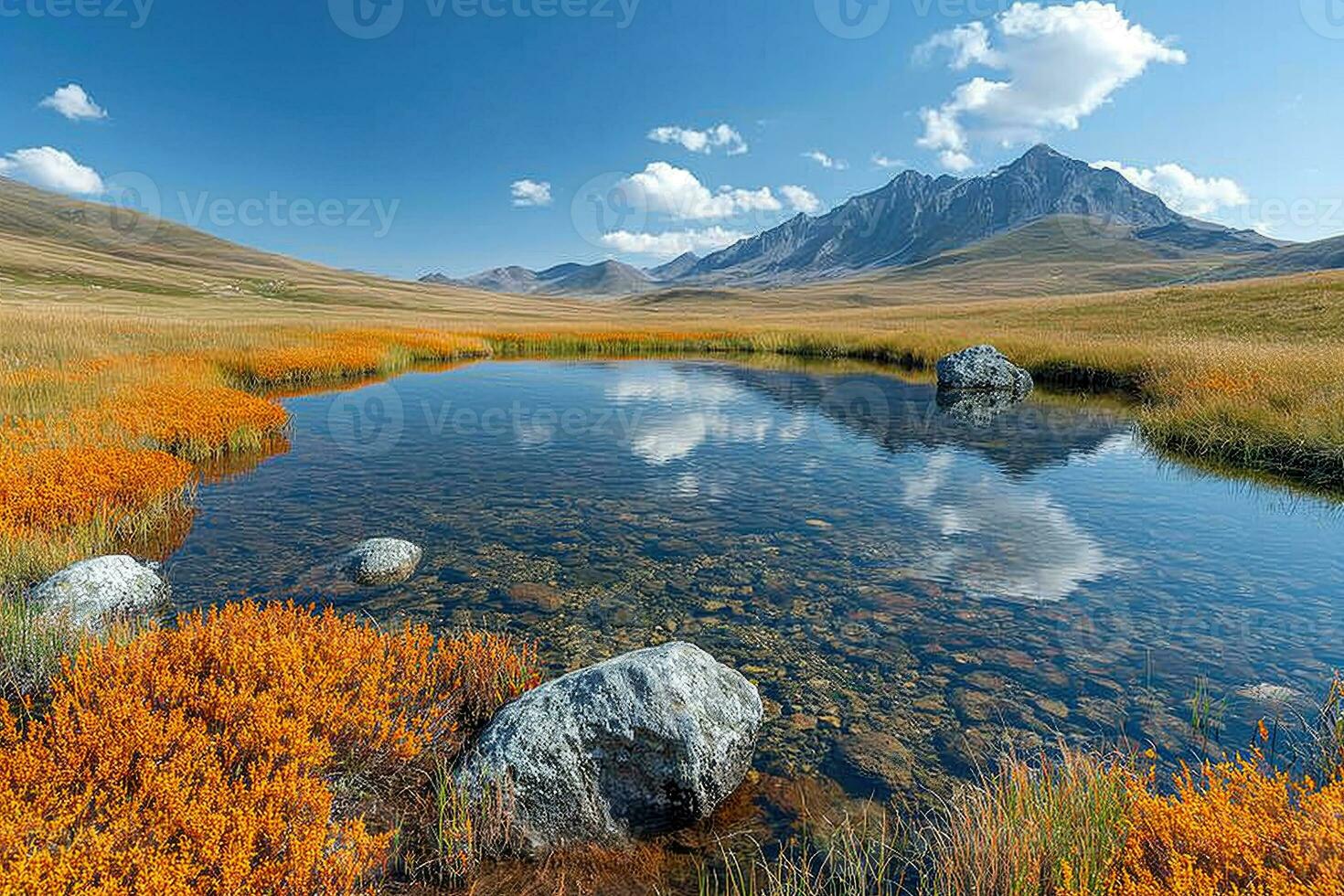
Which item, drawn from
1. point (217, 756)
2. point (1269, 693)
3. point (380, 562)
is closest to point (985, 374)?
point (1269, 693)

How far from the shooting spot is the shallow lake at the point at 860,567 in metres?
6.67

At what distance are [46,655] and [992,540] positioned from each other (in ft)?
40.8

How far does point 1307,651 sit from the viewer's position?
759 cm

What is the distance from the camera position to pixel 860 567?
10172 mm

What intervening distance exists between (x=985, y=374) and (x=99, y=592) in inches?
1228

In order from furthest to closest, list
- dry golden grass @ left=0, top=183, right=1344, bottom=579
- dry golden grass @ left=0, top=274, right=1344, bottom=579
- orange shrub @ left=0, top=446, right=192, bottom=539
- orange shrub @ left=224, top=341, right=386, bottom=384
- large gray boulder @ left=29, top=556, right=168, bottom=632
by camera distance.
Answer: orange shrub @ left=224, top=341, right=386, bottom=384, dry golden grass @ left=0, top=183, right=1344, bottom=579, dry golden grass @ left=0, top=274, right=1344, bottom=579, orange shrub @ left=0, top=446, right=192, bottom=539, large gray boulder @ left=29, top=556, right=168, bottom=632

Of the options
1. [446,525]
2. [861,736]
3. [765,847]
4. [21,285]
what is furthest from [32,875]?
[21,285]

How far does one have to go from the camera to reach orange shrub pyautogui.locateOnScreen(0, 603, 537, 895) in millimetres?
3201

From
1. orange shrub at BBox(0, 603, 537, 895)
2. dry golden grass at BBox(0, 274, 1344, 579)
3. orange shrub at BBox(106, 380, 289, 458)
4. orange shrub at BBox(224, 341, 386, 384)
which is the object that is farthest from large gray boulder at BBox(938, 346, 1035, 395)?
orange shrub at BBox(224, 341, 386, 384)

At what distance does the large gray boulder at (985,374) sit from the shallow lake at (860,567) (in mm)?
9718

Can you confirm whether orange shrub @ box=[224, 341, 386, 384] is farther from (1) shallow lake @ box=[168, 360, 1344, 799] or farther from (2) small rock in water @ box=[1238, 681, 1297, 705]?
(2) small rock in water @ box=[1238, 681, 1297, 705]

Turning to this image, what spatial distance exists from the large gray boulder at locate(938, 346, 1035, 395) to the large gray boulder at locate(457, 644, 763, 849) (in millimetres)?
28410

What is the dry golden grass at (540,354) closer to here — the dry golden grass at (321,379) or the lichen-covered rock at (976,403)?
the dry golden grass at (321,379)

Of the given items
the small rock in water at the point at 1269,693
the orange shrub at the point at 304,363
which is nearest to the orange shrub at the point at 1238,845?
the small rock in water at the point at 1269,693
